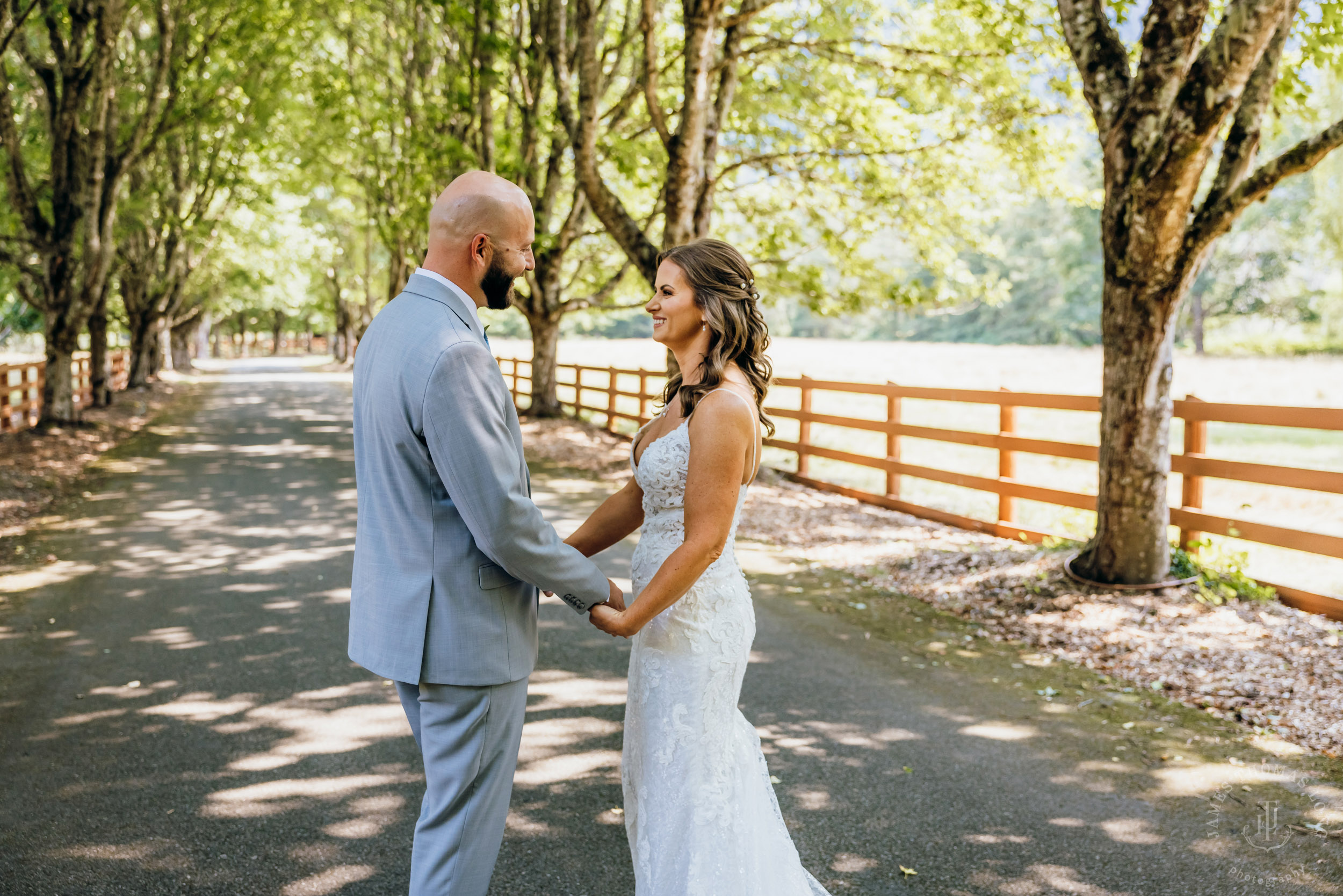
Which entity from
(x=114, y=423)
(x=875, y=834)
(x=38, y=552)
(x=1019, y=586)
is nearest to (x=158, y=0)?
(x=114, y=423)

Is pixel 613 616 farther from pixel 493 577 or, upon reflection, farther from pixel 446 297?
pixel 446 297

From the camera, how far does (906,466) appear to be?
10.7 meters

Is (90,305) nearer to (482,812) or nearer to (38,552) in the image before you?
(38,552)

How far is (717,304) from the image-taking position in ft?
9.15

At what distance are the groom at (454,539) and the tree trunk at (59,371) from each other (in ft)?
52.6

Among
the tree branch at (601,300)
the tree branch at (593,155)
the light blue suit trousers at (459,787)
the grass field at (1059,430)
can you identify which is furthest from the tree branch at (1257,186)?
the tree branch at (601,300)

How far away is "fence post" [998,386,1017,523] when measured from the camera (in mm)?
9242

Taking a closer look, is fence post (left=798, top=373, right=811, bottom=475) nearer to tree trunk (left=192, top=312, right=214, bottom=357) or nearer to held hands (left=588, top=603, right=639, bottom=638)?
held hands (left=588, top=603, right=639, bottom=638)

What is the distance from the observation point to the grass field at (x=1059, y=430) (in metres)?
10.4

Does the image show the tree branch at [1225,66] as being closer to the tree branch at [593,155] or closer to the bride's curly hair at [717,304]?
the bride's curly hair at [717,304]

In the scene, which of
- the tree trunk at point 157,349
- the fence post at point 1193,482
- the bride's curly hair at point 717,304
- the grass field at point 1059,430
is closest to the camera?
the bride's curly hair at point 717,304

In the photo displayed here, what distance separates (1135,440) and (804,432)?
627 cm

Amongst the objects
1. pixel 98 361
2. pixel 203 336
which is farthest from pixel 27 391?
pixel 203 336

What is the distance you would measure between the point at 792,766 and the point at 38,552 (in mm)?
7017
